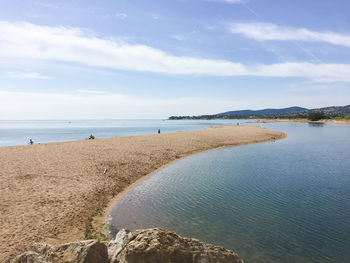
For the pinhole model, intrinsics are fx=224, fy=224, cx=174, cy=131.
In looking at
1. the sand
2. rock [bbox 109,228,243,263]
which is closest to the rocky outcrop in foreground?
rock [bbox 109,228,243,263]

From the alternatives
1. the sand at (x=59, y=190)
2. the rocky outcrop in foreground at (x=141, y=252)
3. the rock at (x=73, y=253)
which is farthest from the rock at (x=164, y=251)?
the sand at (x=59, y=190)

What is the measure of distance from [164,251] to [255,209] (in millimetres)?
11061

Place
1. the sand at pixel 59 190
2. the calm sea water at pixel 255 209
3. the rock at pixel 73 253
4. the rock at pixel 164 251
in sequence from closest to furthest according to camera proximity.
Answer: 1. the rock at pixel 164 251
2. the rock at pixel 73 253
3. the calm sea water at pixel 255 209
4. the sand at pixel 59 190

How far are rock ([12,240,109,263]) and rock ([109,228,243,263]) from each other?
0.50 meters

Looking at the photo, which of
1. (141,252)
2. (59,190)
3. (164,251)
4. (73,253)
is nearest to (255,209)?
(164,251)

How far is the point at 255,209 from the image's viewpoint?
15773 mm

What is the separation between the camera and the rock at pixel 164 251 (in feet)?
21.4

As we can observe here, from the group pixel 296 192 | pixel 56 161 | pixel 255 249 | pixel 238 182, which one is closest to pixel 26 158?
pixel 56 161

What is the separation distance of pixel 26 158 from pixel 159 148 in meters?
20.0

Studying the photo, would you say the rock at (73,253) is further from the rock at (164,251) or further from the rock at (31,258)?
the rock at (164,251)

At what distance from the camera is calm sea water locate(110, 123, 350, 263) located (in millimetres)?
11375

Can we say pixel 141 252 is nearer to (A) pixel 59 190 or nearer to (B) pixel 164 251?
(B) pixel 164 251

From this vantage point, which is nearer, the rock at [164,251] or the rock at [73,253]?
the rock at [164,251]

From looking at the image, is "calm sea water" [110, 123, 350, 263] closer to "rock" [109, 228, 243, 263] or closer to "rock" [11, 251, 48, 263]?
"rock" [109, 228, 243, 263]
